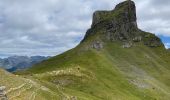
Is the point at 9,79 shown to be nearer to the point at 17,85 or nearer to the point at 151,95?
the point at 17,85

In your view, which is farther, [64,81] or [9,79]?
[64,81]

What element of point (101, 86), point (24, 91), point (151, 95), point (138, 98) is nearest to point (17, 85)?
point (24, 91)

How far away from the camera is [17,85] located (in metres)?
96.0

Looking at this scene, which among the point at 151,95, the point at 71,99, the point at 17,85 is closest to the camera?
the point at 17,85

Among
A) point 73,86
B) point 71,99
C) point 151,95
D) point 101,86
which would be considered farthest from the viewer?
point 151,95

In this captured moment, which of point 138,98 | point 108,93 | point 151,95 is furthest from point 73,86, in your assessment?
point 151,95

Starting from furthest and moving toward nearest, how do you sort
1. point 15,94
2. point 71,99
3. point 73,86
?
point 73,86
point 71,99
point 15,94

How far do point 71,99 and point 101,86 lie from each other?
2476 inches

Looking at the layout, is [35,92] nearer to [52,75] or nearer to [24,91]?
[24,91]

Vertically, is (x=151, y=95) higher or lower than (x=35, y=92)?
lower

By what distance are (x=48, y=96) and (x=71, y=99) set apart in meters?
14.6

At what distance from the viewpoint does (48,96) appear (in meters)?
99.7

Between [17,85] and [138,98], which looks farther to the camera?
[138,98]

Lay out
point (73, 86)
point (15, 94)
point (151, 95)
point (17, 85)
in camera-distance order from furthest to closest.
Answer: point (151, 95), point (73, 86), point (17, 85), point (15, 94)
